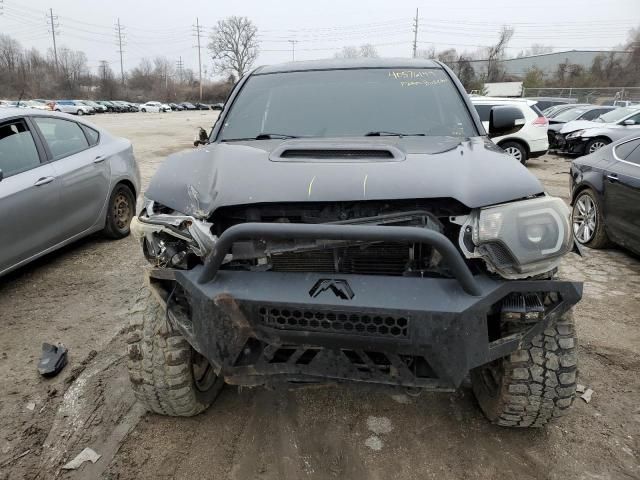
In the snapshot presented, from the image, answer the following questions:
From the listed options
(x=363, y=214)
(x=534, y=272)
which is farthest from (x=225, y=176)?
(x=534, y=272)

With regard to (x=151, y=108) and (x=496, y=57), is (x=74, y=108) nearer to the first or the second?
(x=151, y=108)

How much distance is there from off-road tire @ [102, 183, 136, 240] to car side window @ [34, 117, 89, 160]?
2.15ft

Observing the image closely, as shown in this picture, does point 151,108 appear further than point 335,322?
Yes

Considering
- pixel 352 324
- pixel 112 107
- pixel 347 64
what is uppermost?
pixel 112 107

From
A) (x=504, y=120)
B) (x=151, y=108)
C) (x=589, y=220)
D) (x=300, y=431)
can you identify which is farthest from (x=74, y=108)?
(x=300, y=431)

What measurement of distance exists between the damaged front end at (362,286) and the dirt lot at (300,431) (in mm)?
329

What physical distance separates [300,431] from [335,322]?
3.21 feet

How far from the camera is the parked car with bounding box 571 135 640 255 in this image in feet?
15.5

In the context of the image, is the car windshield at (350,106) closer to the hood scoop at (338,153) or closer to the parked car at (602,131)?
the hood scoop at (338,153)

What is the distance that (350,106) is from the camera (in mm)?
3166

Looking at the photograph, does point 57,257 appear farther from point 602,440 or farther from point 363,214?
point 602,440

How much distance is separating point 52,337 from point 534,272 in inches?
131

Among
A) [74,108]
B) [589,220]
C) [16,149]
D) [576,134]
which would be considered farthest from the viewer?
[74,108]

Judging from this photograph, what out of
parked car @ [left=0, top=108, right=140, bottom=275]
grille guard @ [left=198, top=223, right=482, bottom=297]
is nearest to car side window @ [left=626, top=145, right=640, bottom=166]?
grille guard @ [left=198, top=223, right=482, bottom=297]
